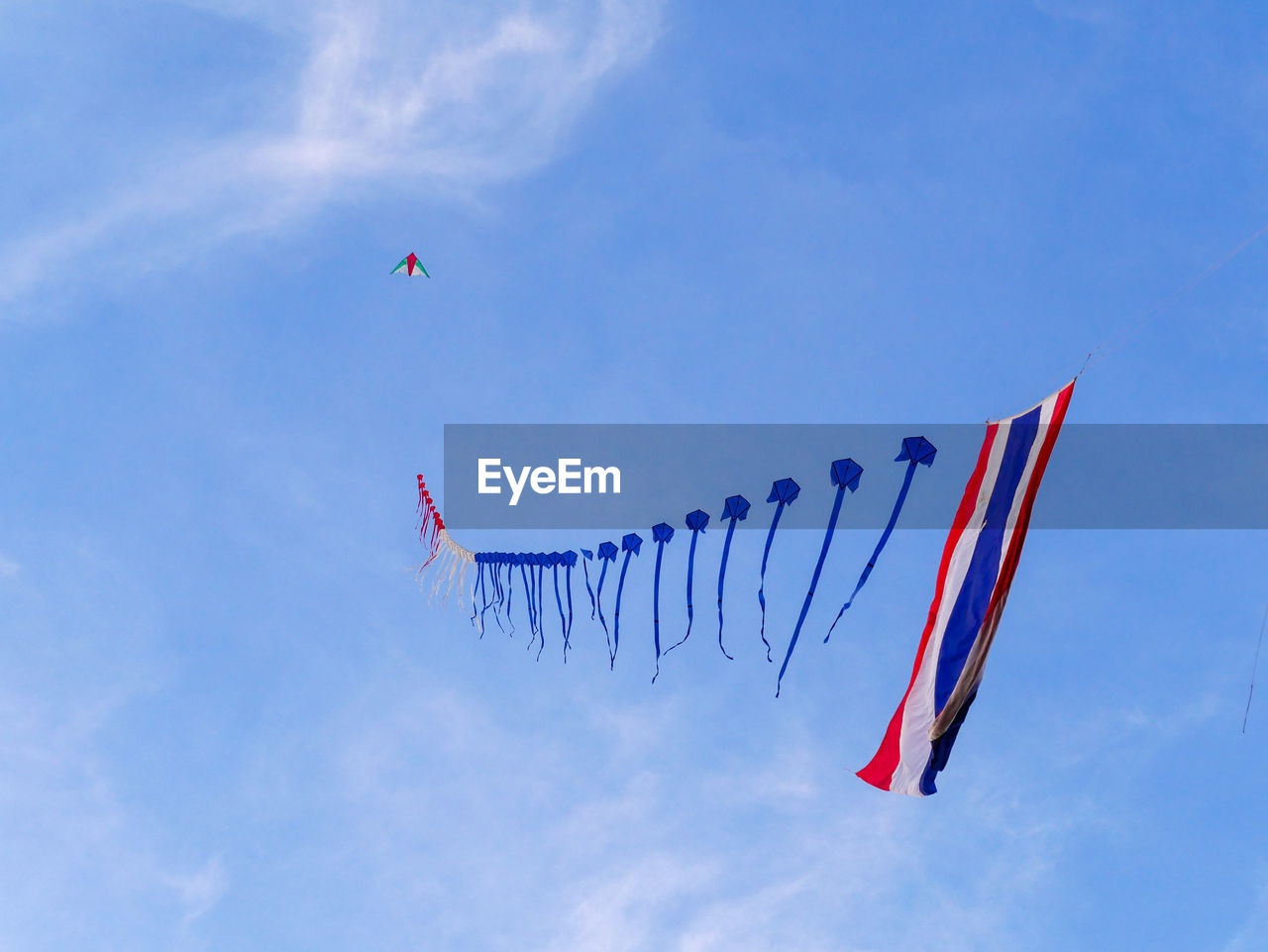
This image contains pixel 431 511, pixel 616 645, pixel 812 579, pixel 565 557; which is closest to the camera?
pixel 812 579

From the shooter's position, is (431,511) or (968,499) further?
(431,511)

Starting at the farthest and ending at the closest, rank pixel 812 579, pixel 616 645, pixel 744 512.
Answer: pixel 616 645 → pixel 744 512 → pixel 812 579

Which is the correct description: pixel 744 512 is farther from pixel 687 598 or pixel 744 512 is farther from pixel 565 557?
pixel 565 557

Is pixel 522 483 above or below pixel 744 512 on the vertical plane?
above

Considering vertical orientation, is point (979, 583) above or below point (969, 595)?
above

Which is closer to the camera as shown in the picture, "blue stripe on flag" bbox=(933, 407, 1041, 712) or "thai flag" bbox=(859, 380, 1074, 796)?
"thai flag" bbox=(859, 380, 1074, 796)

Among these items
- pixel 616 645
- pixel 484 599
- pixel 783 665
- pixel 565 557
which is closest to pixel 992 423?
pixel 783 665

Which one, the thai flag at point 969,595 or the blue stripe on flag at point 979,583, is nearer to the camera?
the thai flag at point 969,595

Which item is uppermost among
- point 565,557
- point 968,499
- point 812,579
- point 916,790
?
point 565,557
